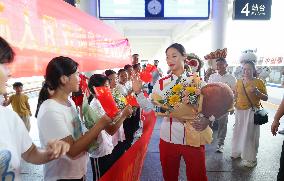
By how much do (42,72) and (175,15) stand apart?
213 inches

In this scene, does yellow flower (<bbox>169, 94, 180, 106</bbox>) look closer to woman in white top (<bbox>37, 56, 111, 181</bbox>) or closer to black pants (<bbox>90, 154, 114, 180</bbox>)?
woman in white top (<bbox>37, 56, 111, 181</bbox>)

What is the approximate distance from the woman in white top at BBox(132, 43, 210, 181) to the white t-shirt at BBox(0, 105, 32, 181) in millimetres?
1333

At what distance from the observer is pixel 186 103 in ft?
7.43

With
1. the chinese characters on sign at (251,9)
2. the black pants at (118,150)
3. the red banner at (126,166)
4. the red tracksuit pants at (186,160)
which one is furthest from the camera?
the chinese characters on sign at (251,9)

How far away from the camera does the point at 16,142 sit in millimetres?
1266

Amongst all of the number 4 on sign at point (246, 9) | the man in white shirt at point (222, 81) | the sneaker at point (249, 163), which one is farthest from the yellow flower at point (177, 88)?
the number 4 on sign at point (246, 9)

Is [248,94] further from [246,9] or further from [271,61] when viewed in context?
[271,61]

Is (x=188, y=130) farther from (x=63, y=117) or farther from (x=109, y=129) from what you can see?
(x=63, y=117)

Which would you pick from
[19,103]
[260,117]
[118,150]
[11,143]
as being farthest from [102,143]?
[19,103]

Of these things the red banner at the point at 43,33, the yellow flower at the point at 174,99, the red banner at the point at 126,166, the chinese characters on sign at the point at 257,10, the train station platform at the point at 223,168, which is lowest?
the train station platform at the point at 223,168

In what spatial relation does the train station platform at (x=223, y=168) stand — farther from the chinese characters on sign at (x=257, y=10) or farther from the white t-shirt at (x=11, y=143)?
the chinese characters on sign at (x=257, y=10)

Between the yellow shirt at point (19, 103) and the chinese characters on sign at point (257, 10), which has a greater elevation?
the chinese characters on sign at point (257, 10)

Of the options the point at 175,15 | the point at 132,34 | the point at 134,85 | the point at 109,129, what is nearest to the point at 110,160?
the point at 134,85

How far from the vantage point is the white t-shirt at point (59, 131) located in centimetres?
159
